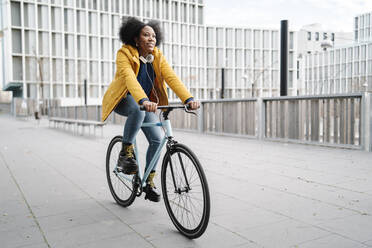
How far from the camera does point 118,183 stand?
14.0 ft

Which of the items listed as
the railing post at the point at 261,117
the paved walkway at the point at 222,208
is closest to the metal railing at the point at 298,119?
the railing post at the point at 261,117

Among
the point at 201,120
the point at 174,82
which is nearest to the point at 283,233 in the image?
the point at 174,82

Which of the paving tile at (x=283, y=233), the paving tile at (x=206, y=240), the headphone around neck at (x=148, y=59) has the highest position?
the headphone around neck at (x=148, y=59)

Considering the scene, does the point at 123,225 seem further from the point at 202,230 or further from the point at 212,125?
the point at 212,125

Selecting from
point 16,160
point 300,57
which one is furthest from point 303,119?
point 300,57

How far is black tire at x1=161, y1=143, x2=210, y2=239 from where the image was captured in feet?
9.47

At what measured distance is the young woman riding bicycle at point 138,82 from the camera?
355 cm

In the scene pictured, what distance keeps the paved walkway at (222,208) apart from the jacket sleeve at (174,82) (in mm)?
1153

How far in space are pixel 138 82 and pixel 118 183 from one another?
1.30 metres

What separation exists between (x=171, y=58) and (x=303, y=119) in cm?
5667

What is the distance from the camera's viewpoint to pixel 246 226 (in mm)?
3348

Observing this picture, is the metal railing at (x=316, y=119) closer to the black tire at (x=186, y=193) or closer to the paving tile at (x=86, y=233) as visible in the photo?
the black tire at (x=186, y=193)

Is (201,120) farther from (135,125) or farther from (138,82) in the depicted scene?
(138,82)

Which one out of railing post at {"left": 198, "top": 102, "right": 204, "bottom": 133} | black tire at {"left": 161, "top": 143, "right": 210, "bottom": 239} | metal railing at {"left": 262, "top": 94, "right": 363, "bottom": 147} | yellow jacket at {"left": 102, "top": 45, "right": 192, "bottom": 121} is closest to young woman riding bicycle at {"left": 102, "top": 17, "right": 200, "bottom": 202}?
yellow jacket at {"left": 102, "top": 45, "right": 192, "bottom": 121}
